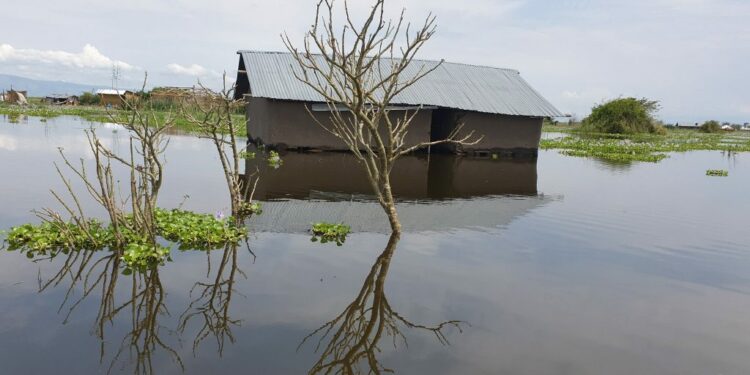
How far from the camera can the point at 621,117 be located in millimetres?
59875

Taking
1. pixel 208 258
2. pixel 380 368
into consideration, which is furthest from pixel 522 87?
pixel 380 368

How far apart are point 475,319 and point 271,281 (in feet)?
8.85

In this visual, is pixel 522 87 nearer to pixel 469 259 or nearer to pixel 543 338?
pixel 469 259

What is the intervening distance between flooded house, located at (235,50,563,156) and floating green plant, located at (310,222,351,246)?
14232 millimetres

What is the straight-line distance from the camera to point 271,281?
7.34m

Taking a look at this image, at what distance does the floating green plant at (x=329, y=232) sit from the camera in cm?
975

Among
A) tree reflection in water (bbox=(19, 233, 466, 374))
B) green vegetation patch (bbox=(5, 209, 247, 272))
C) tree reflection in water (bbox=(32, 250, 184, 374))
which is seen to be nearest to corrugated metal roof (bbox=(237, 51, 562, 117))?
green vegetation patch (bbox=(5, 209, 247, 272))

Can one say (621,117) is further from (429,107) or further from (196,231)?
(196,231)

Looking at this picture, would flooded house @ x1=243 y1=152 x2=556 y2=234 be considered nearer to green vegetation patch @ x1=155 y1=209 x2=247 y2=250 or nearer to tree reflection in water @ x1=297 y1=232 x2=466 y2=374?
green vegetation patch @ x1=155 y1=209 x2=247 y2=250

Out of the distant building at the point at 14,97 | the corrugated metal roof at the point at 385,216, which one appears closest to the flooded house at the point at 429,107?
the corrugated metal roof at the point at 385,216

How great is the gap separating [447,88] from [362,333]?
2422 centimetres

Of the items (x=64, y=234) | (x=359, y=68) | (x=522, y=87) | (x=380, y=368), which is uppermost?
(x=522, y=87)

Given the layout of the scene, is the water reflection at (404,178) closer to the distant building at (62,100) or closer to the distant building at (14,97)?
the distant building at (62,100)

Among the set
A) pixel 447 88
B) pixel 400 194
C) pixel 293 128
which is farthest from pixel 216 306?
pixel 447 88
